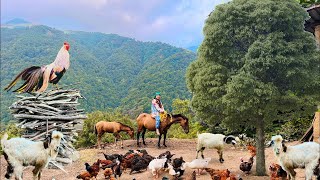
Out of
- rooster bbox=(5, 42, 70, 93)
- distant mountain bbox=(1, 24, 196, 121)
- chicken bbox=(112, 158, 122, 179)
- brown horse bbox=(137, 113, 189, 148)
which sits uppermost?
distant mountain bbox=(1, 24, 196, 121)

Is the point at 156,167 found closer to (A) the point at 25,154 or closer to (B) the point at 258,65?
(B) the point at 258,65

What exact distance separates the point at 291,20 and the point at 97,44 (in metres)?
96.3

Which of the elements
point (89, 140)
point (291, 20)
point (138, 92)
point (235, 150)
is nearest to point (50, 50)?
point (138, 92)

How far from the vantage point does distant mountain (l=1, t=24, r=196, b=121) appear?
5131cm

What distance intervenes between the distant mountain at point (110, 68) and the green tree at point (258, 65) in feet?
100

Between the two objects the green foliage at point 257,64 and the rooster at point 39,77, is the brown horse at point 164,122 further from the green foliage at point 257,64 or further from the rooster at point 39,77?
the green foliage at point 257,64

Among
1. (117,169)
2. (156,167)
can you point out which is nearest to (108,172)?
(117,169)

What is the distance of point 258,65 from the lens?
1027 cm

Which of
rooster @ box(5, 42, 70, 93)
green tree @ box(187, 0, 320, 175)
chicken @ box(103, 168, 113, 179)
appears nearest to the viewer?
green tree @ box(187, 0, 320, 175)

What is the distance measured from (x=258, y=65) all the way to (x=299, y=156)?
366cm

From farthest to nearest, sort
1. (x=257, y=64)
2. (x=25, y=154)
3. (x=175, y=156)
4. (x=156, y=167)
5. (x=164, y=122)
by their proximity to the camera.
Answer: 1. (x=164, y=122)
2. (x=175, y=156)
3. (x=156, y=167)
4. (x=257, y=64)
5. (x=25, y=154)

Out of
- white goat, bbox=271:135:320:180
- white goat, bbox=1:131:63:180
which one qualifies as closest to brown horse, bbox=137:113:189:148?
white goat, bbox=271:135:320:180

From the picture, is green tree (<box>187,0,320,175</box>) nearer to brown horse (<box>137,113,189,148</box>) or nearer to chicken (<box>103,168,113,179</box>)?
chicken (<box>103,168,113,179</box>)

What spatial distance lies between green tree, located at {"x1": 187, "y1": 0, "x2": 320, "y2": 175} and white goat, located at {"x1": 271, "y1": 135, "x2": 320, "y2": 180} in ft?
9.29
